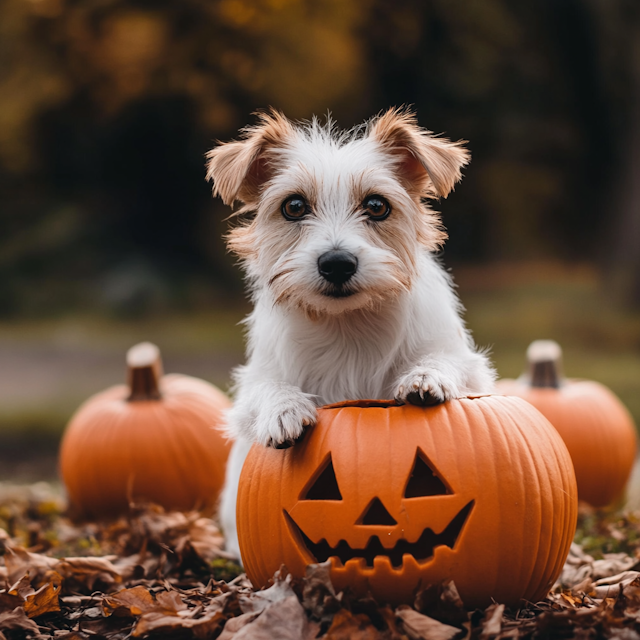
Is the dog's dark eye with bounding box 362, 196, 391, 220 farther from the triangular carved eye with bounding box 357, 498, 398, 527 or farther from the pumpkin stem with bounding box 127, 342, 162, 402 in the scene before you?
the pumpkin stem with bounding box 127, 342, 162, 402

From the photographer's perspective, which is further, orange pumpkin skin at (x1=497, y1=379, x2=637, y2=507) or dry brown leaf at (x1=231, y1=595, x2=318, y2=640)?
orange pumpkin skin at (x1=497, y1=379, x2=637, y2=507)

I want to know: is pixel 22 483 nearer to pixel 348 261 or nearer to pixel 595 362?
pixel 348 261

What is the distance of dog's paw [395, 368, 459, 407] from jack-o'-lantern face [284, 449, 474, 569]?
254 millimetres

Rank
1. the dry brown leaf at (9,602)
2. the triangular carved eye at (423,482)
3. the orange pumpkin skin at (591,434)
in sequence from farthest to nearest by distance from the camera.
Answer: the orange pumpkin skin at (591,434) → the dry brown leaf at (9,602) → the triangular carved eye at (423,482)

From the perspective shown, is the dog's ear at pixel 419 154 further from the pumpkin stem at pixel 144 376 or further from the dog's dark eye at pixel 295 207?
the pumpkin stem at pixel 144 376

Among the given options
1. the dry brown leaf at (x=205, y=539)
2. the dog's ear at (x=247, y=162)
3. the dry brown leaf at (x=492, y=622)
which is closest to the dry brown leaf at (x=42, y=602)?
the dry brown leaf at (x=205, y=539)

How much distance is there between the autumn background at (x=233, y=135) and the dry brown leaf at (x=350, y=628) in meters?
8.70

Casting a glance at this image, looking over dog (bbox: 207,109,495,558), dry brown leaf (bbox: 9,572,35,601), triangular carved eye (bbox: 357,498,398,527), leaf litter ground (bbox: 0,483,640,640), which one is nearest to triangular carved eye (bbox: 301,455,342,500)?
triangular carved eye (bbox: 357,498,398,527)

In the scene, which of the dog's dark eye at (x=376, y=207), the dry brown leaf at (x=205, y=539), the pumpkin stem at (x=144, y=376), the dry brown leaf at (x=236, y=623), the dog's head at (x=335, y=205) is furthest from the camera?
the pumpkin stem at (x=144, y=376)

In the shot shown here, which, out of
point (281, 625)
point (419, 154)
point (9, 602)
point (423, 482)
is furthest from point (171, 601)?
point (419, 154)

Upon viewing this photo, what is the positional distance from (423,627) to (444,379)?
1053 millimetres

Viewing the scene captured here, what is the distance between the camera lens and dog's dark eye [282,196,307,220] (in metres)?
3.58

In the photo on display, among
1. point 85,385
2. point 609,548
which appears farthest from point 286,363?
point 85,385

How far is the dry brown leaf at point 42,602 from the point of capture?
3096mm
